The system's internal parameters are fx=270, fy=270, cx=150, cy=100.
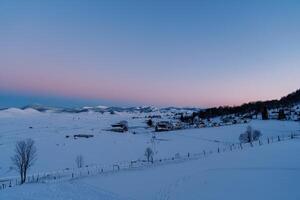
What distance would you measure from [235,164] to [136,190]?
13.2 m

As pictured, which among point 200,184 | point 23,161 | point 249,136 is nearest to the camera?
point 200,184

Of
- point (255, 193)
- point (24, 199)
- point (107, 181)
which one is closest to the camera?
point (24, 199)

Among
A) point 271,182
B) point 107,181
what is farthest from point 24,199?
point 271,182

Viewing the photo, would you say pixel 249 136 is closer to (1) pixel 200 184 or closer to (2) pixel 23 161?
(1) pixel 200 184

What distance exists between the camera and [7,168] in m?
42.9

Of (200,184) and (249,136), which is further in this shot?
(249,136)

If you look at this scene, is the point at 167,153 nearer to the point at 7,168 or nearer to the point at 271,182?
the point at 7,168

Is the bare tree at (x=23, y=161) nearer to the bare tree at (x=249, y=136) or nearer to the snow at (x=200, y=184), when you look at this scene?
the snow at (x=200, y=184)

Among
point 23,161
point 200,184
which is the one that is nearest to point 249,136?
point 200,184

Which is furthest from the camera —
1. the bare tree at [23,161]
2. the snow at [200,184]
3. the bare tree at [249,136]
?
the bare tree at [249,136]

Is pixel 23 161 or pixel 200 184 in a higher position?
pixel 23 161

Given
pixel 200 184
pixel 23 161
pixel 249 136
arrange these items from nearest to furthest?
pixel 200 184 < pixel 23 161 < pixel 249 136

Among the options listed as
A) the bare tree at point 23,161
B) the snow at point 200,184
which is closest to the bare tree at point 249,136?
the snow at point 200,184

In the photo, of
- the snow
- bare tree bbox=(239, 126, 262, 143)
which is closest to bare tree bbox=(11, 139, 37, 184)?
the snow
